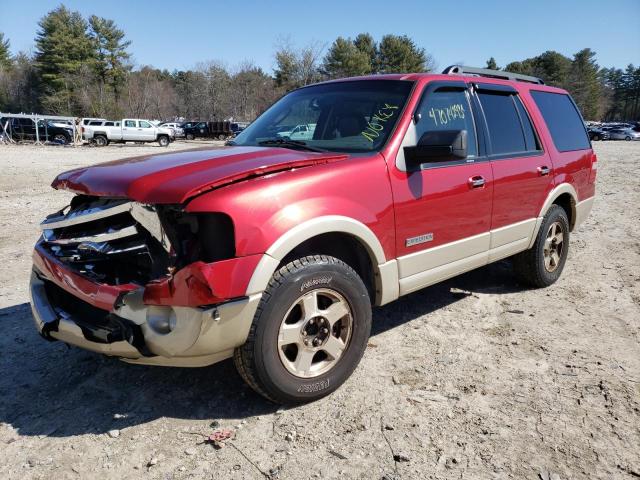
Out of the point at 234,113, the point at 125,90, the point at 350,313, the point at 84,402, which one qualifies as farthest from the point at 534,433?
the point at 125,90

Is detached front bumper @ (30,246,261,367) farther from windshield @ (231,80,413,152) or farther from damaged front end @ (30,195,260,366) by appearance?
windshield @ (231,80,413,152)

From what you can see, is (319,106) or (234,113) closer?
(319,106)

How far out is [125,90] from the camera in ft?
206

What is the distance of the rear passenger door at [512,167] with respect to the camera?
13.0 ft

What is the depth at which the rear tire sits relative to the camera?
15.3 feet

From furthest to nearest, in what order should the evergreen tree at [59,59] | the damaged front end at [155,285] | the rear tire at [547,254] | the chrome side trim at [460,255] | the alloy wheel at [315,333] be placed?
the evergreen tree at [59,59]
the rear tire at [547,254]
the chrome side trim at [460,255]
the alloy wheel at [315,333]
the damaged front end at [155,285]

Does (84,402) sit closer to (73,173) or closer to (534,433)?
(73,173)

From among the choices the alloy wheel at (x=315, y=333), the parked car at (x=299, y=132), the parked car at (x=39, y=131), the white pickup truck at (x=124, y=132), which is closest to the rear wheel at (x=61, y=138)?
Result: the parked car at (x=39, y=131)

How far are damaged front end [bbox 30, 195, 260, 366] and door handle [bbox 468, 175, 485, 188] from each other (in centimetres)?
195

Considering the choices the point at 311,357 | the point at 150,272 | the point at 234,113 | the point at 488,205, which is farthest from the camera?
the point at 234,113

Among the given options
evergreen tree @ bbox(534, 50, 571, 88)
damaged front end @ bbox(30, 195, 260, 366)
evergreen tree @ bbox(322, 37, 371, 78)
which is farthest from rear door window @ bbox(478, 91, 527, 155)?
evergreen tree @ bbox(534, 50, 571, 88)

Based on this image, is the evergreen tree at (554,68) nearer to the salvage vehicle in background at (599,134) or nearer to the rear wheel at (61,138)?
the salvage vehicle in background at (599,134)

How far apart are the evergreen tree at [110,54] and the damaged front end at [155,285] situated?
67.4 meters

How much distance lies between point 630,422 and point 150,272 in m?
2.73
